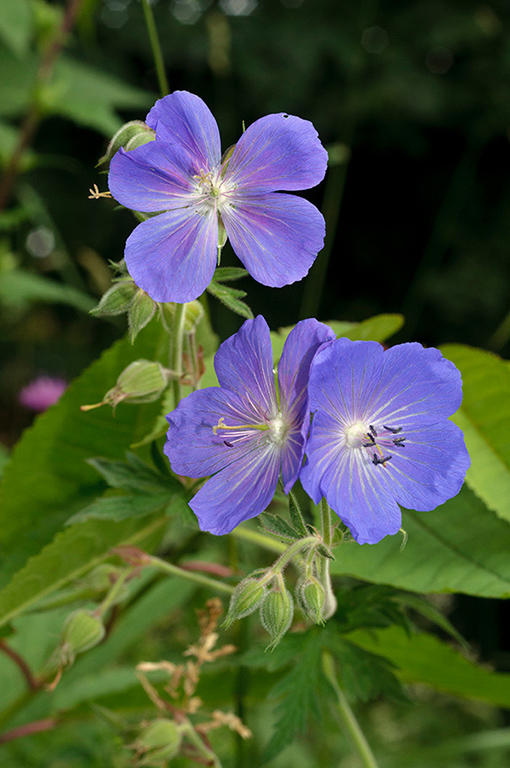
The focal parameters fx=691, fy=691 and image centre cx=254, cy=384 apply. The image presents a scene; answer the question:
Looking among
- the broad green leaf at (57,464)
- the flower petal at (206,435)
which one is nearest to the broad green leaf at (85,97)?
the broad green leaf at (57,464)

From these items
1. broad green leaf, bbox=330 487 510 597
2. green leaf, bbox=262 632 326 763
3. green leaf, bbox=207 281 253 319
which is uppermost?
green leaf, bbox=207 281 253 319

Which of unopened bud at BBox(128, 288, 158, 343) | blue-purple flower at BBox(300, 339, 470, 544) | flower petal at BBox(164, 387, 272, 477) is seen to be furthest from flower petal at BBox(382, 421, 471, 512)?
unopened bud at BBox(128, 288, 158, 343)

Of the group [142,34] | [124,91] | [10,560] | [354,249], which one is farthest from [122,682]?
[142,34]

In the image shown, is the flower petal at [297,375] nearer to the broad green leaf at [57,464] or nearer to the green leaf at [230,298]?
the green leaf at [230,298]

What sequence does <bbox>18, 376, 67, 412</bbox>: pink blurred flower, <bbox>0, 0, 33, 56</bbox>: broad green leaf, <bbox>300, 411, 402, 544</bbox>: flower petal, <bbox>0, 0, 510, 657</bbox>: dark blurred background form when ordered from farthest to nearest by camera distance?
1. <bbox>0, 0, 510, 657</bbox>: dark blurred background
2. <bbox>18, 376, 67, 412</bbox>: pink blurred flower
3. <bbox>0, 0, 33, 56</bbox>: broad green leaf
4. <bbox>300, 411, 402, 544</bbox>: flower petal

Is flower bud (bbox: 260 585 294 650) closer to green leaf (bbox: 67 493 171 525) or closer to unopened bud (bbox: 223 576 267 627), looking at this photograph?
unopened bud (bbox: 223 576 267 627)

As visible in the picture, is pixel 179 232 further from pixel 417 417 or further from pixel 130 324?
pixel 417 417
